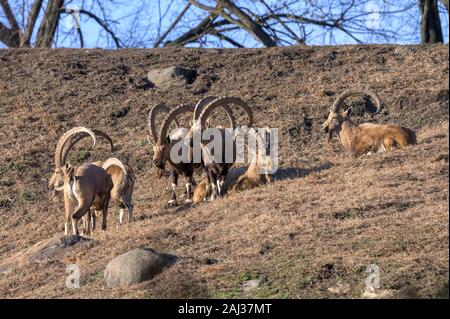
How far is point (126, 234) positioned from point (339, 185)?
372cm

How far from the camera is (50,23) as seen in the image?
123 ft

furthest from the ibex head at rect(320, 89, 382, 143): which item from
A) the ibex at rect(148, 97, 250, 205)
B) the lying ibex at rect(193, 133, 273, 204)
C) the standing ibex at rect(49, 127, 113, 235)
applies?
the standing ibex at rect(49, 127, 113, 235)

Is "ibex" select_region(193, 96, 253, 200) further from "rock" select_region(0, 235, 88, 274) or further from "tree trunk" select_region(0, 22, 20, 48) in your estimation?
"tree trunk" select_region(0, 22, 20, 48)

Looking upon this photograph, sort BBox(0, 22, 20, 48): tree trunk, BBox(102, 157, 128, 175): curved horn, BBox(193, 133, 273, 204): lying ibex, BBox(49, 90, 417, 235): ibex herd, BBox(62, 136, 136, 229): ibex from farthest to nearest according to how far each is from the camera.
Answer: BBox(0, 22, 20, 48): tree trunk, BBox(193, 133, 273, 204): lying ibex, BBox(102, 157, 128, 175): curved horn, BBox(62, 136, 136, 229): ibex, BBox(49, 90, 417, 235): ibex herd

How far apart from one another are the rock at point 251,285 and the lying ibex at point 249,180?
6850 millimetres

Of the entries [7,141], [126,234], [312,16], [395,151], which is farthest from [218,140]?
[312,16]

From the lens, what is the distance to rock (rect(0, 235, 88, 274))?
53.5 ft

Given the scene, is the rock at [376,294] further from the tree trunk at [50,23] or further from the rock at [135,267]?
the tree trunk at [50,23]

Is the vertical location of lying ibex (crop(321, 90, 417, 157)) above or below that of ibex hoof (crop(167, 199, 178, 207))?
above

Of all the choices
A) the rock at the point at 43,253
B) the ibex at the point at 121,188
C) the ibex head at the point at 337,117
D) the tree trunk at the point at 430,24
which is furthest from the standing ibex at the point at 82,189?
the tree trunk at the point at 430,24

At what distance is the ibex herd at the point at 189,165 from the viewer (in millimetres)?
18688

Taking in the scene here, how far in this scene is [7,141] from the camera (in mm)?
26125

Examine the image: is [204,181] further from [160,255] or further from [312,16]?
[312,16]

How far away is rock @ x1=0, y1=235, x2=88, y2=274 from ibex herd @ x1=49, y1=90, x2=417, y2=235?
1.53m
